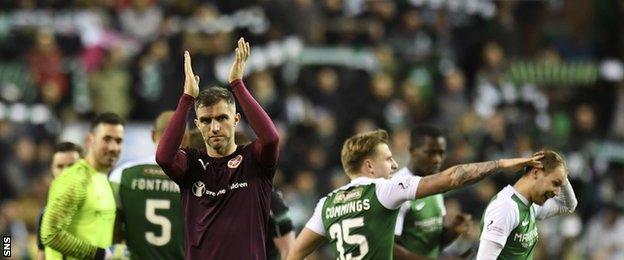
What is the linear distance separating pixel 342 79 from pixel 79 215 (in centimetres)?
Answer: 1081

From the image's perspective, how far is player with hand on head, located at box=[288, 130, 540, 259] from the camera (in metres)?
8.64

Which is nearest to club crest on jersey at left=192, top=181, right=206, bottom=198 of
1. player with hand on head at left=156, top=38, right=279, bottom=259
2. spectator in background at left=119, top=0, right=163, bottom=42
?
player with hand on head at left=156, top=38, right=279, bottom=259

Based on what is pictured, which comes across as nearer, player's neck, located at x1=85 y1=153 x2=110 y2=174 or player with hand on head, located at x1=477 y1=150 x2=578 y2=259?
player with hand on head, located at x1=477 y1=150 x2=578 y2=259

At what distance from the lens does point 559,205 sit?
997 centimetres

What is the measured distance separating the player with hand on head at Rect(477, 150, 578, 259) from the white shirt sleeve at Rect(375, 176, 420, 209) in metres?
0.75

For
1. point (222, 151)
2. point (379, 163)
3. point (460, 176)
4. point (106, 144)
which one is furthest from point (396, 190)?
point (106, 144)

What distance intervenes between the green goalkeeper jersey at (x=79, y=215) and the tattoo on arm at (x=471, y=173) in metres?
3.02

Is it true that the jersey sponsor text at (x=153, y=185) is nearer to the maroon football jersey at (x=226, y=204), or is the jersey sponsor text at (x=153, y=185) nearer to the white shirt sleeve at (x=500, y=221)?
the maroon football jersey at (x=226, y=204)

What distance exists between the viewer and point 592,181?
19.4 metres

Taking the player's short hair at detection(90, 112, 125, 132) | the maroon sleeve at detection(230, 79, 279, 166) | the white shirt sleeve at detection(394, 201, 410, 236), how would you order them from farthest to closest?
1. the white shirt sleeve at detection(394, 201, 410, 236)
2. the player's short hair at detection(90, 112, 125, 132)
3. the maroon sleeve at detection(230, 79, 279, 166)

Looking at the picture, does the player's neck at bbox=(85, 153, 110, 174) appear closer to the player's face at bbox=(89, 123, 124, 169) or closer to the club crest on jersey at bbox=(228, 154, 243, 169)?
the player's face at bbox=(89, 123, 124, 169)

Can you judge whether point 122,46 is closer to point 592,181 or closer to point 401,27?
point 401,27

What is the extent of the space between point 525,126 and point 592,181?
56.2 inches

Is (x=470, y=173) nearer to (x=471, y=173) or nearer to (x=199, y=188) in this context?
(x=471, y=173)
